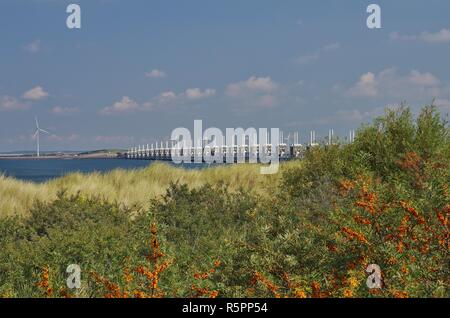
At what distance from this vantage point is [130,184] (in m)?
24.0

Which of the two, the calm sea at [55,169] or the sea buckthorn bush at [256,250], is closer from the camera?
the sea buckthorn bush at [256,250]

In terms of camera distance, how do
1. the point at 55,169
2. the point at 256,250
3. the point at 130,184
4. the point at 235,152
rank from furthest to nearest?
the point at 55,169 → the point at 235,152 → the point at 130,184 → the point at 256,250

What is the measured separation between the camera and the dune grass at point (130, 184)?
18.9 meters

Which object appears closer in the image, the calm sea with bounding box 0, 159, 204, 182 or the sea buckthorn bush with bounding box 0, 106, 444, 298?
the sea buckthorn bush with bounding box 0, 106, 444, 298

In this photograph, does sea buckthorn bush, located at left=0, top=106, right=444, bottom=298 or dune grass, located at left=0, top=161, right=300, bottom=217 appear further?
Result: dune grass, located at left=0, top=161, right=300, bottom=217

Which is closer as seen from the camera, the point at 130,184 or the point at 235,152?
the point at 130,184

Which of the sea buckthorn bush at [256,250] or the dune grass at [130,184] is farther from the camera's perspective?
the dune grass at [130,184]

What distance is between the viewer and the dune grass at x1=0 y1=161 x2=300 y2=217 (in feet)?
62.1

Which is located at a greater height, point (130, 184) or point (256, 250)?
point (256, 250)

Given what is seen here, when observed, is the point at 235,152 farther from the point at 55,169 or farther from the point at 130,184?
the point at 55,169

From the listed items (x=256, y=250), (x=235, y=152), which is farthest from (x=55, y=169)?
(x=256, y=250)
